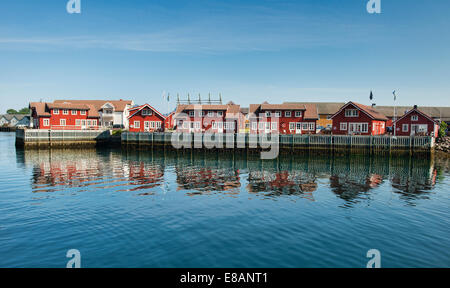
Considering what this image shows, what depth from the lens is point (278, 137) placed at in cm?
5538

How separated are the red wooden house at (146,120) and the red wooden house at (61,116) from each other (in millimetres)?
11398

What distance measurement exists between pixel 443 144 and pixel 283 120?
30.9 meters

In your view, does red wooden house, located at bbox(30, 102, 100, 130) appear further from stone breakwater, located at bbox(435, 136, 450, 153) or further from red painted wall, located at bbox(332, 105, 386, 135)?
stone breakwater, located at bbox(435, 136, 450, 153)

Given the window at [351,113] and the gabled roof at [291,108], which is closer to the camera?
the window at [351,113]

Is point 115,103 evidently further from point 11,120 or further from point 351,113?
point 11,120

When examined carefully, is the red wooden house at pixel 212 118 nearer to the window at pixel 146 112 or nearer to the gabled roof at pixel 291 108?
the gabled roof at pixel 291 108

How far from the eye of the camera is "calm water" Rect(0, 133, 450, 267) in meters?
13.7

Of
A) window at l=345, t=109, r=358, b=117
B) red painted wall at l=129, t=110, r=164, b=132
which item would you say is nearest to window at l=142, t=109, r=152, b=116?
red painted wall at l=129, t=110, r=164, b=132

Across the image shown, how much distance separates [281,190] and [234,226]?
1049 centimetres

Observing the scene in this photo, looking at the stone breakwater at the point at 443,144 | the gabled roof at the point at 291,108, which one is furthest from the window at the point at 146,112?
the stone breakwater at the point at 443,144

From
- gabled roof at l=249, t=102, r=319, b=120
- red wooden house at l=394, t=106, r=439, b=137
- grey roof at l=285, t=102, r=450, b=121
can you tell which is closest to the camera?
red wooden house at l=394, t=106, r=439, b=137

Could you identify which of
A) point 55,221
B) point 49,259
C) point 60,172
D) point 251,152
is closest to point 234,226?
point 49,259

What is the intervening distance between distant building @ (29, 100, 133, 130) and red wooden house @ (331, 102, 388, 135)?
5618cm

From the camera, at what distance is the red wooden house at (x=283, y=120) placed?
69.1 metres
